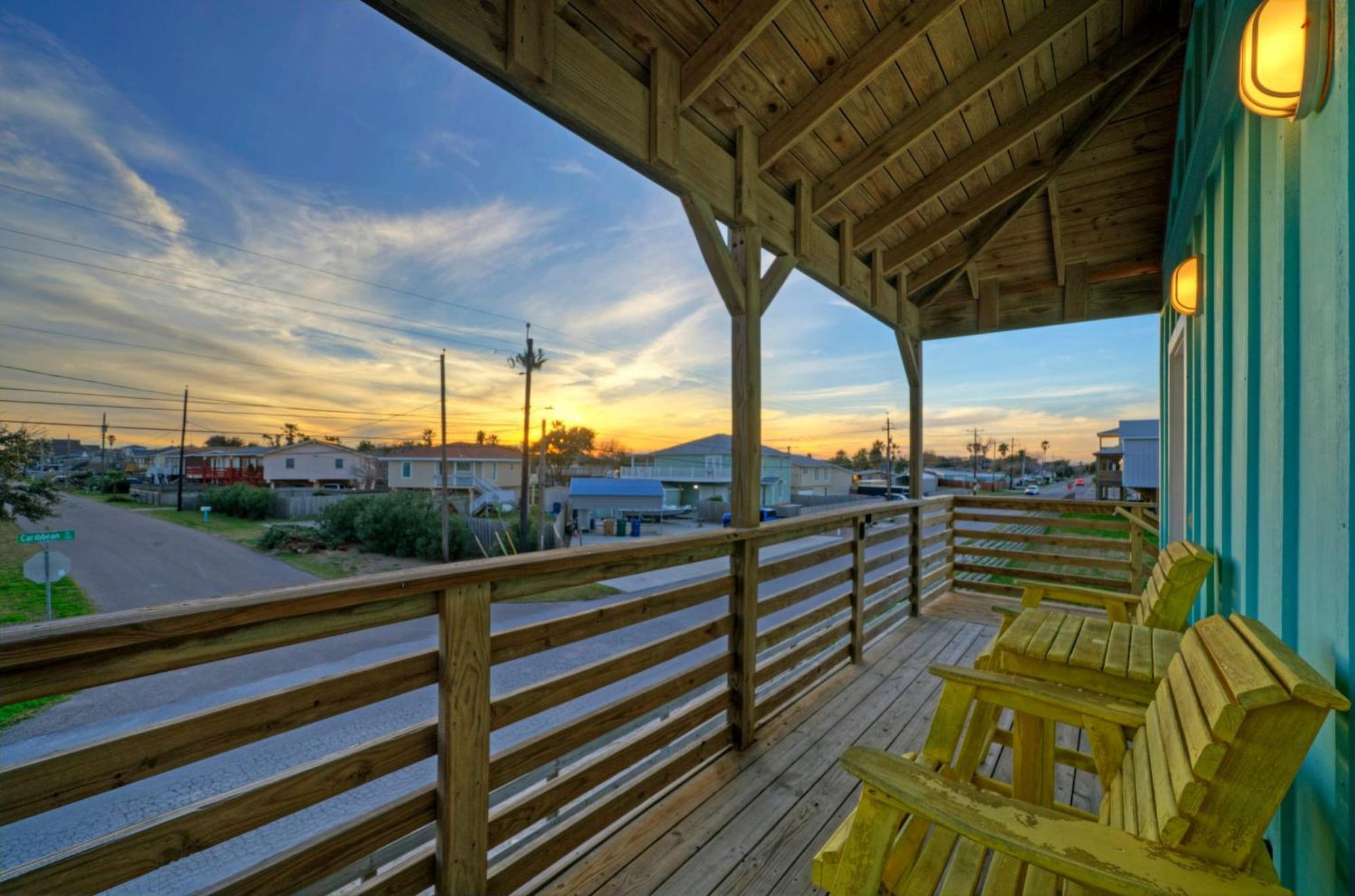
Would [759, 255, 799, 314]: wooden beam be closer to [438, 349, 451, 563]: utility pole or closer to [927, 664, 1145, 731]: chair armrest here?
[927, 664, 1145, 731]: chair armrest

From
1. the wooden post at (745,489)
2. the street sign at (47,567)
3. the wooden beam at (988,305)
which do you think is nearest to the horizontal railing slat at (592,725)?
the wooden post at (745,489)

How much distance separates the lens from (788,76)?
230 centimetres

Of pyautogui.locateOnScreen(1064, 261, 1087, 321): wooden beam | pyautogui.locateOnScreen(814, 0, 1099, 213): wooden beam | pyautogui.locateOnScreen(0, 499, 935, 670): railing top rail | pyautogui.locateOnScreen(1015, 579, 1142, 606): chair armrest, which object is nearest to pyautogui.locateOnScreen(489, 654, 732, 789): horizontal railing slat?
pyautogui.locateOnScreen(0, 499, 935, 670): railing top rail

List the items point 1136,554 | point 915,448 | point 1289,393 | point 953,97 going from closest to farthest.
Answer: point 1289,393 → point 953,97 → point 1136,554 → point 915,448

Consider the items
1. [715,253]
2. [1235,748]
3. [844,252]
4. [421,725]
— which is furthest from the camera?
[844,252]

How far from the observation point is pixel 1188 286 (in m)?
2.20

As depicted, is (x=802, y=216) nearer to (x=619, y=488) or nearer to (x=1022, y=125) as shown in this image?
(x=1022, y=125)

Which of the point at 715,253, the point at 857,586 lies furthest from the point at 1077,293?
the point at 715,253

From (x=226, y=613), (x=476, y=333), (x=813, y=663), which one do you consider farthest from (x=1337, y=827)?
(x=476, y=333)

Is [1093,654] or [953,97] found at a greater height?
[953,97]

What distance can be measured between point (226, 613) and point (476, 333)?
2.72m

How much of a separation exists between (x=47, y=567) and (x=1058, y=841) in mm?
2448

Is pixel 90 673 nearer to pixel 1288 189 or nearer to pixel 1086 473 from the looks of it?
pixel 1288 189

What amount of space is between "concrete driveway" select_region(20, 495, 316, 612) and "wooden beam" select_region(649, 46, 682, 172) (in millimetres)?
1784
